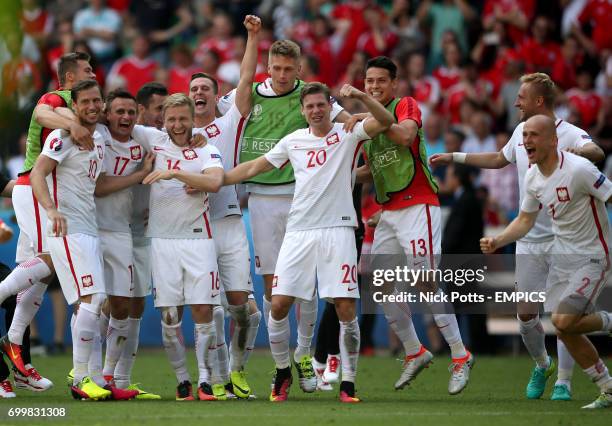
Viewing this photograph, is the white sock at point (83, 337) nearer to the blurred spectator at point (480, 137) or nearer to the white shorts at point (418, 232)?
the white shorts at point (418, 232)

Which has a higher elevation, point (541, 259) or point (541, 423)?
point (541, 259)

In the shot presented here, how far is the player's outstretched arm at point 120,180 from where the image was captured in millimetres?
8461

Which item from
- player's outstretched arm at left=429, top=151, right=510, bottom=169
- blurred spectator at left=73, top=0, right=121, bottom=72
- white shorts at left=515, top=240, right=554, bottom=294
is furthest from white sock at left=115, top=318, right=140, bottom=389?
blurred spectator at left=73, top=0, right=121, bottom=72

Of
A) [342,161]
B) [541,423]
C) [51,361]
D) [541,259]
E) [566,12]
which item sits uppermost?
[566,12]

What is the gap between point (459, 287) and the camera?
13375 mm

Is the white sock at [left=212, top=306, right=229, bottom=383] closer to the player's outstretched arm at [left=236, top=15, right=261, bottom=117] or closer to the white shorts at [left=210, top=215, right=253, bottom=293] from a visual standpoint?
the white shorts at [left=210, top=215, right=253, bottom=293]

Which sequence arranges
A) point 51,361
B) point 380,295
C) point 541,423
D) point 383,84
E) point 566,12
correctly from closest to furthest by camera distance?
point 541,423 → point 383,84 → point 380,295 → point 51,361 → point 566,12

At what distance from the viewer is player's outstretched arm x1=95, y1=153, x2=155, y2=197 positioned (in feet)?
27.8

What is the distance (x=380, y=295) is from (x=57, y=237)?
308cm

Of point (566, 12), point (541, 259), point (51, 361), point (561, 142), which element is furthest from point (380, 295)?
point (566, 12)

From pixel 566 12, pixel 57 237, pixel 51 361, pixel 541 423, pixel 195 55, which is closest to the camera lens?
pixel 541 423

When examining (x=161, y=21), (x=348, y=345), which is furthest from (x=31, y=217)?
(x=161, y=21)

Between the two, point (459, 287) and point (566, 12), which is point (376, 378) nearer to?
point (459, 287)

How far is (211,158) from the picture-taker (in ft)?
27.8
